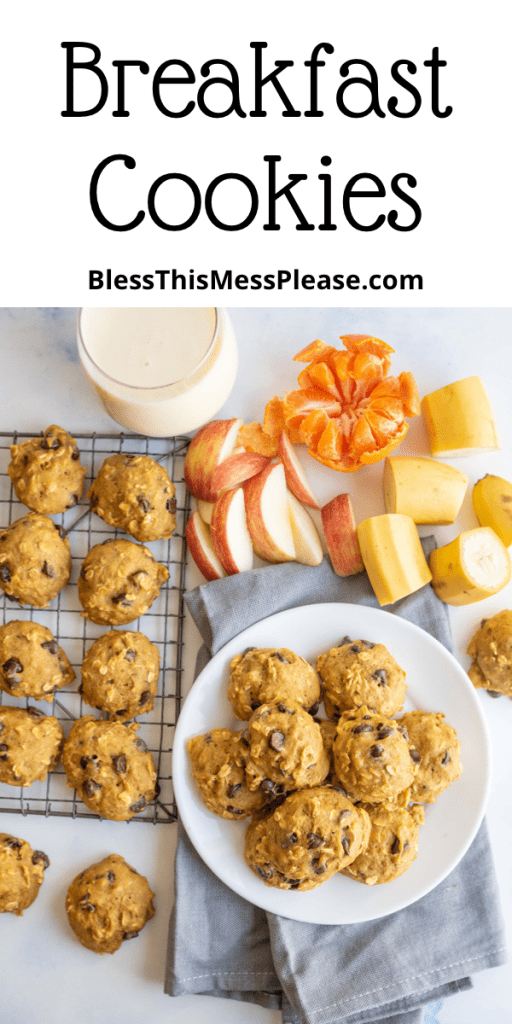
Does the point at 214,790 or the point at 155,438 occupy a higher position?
the point at 155,438

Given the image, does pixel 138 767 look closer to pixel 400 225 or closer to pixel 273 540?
pixel 273 540

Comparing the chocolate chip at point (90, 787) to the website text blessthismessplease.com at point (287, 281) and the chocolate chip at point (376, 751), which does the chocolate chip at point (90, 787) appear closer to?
the chocolate chip at point (376, 751)

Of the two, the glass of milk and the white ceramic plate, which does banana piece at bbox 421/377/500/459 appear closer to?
the white ceramic plate

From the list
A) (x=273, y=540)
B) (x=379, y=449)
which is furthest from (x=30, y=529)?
(x=379, y=449)

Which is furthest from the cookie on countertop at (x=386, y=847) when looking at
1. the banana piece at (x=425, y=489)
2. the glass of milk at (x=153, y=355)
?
the glass of milk at (x=153, y=355)

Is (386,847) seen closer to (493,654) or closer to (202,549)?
(493,654)

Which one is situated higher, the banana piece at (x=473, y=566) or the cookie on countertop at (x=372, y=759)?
the banana piece at (x=473, y=566)
